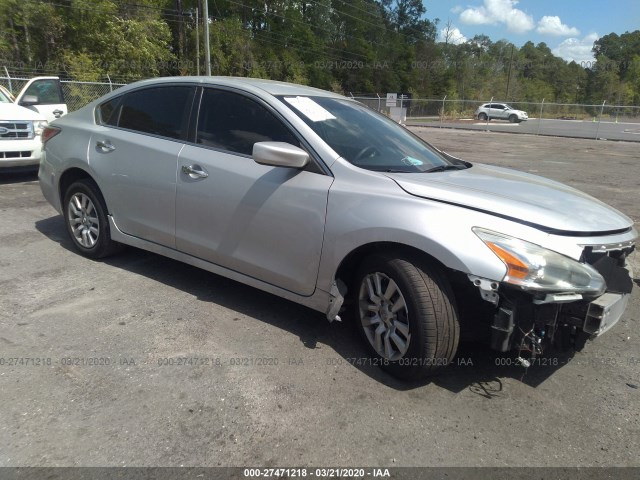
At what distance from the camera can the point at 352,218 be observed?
9.81 ft

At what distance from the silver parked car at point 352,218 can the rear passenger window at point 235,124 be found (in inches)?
0.4

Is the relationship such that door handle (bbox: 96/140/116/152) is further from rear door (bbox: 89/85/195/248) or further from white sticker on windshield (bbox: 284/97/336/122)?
white sticker on windshield (bbox: 284/97/336/122)

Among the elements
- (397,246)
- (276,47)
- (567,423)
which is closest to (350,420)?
(397,246)

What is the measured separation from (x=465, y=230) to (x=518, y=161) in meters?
12.7

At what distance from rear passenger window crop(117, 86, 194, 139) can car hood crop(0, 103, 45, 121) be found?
4889 millimetres

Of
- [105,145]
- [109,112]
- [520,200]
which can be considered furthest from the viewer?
[109,112]

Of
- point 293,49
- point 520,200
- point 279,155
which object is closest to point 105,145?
point 279,155

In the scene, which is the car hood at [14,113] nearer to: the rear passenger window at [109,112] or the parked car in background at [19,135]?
the parked car in background at [19,135]

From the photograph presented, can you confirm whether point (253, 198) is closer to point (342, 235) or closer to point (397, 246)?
point (342, 235)

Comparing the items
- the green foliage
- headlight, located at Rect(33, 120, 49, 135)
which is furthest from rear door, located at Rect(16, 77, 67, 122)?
the green foliage

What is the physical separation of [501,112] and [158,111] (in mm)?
41998

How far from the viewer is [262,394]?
2791 mm

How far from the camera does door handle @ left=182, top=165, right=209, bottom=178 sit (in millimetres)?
3656

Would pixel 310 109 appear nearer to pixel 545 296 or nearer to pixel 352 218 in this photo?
pixel 352 218
